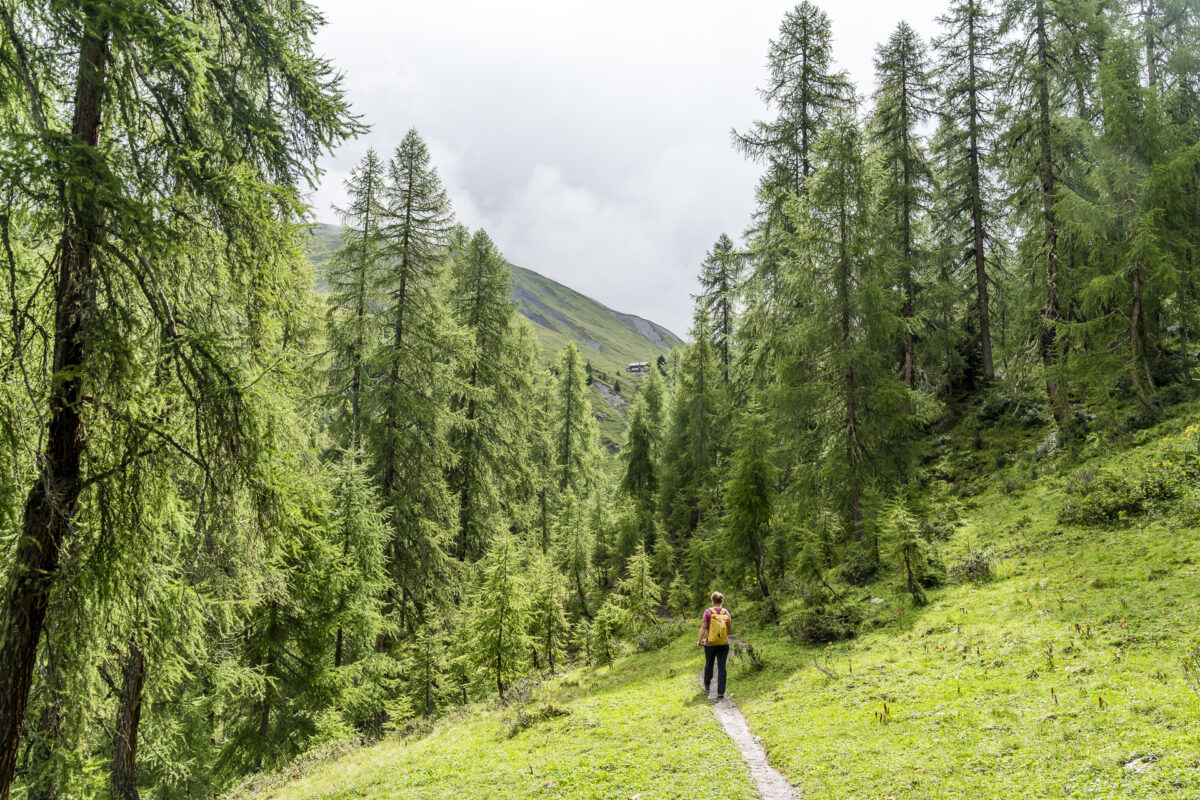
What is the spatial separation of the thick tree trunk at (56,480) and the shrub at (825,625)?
14.4m

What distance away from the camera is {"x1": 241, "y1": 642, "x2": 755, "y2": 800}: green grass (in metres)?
8.45

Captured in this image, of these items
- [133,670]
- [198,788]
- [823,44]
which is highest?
[823,44]

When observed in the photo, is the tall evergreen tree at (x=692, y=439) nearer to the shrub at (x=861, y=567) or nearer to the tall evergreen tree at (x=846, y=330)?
the tall evergreen tree at (x=846, y=330)

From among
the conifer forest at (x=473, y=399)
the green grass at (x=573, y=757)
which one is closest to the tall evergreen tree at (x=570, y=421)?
the conifer forest at (x=473, y=399)

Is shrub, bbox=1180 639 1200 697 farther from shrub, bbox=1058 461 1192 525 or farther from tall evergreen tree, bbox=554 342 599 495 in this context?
tall evergreen tree, bbox=554 342 599 495

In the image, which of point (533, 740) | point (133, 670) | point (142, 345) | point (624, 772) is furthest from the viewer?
point (533, 740)

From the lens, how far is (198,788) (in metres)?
20.5

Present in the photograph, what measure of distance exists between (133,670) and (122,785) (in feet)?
7.77

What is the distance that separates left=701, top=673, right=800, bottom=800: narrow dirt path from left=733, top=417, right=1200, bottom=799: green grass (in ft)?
0.66

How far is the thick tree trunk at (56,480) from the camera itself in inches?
201

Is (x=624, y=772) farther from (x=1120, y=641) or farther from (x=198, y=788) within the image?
(x=198, y=788)

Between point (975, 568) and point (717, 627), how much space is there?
7.18 meters

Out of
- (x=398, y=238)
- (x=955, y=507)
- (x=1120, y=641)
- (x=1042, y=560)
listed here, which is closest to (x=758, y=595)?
(x=955, y=507)

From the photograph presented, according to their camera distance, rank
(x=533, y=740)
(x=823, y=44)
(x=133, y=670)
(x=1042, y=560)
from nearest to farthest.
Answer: (x=133, y=670), (x=533, y=740), (x=1042, y=560), (x=823, y=44)
